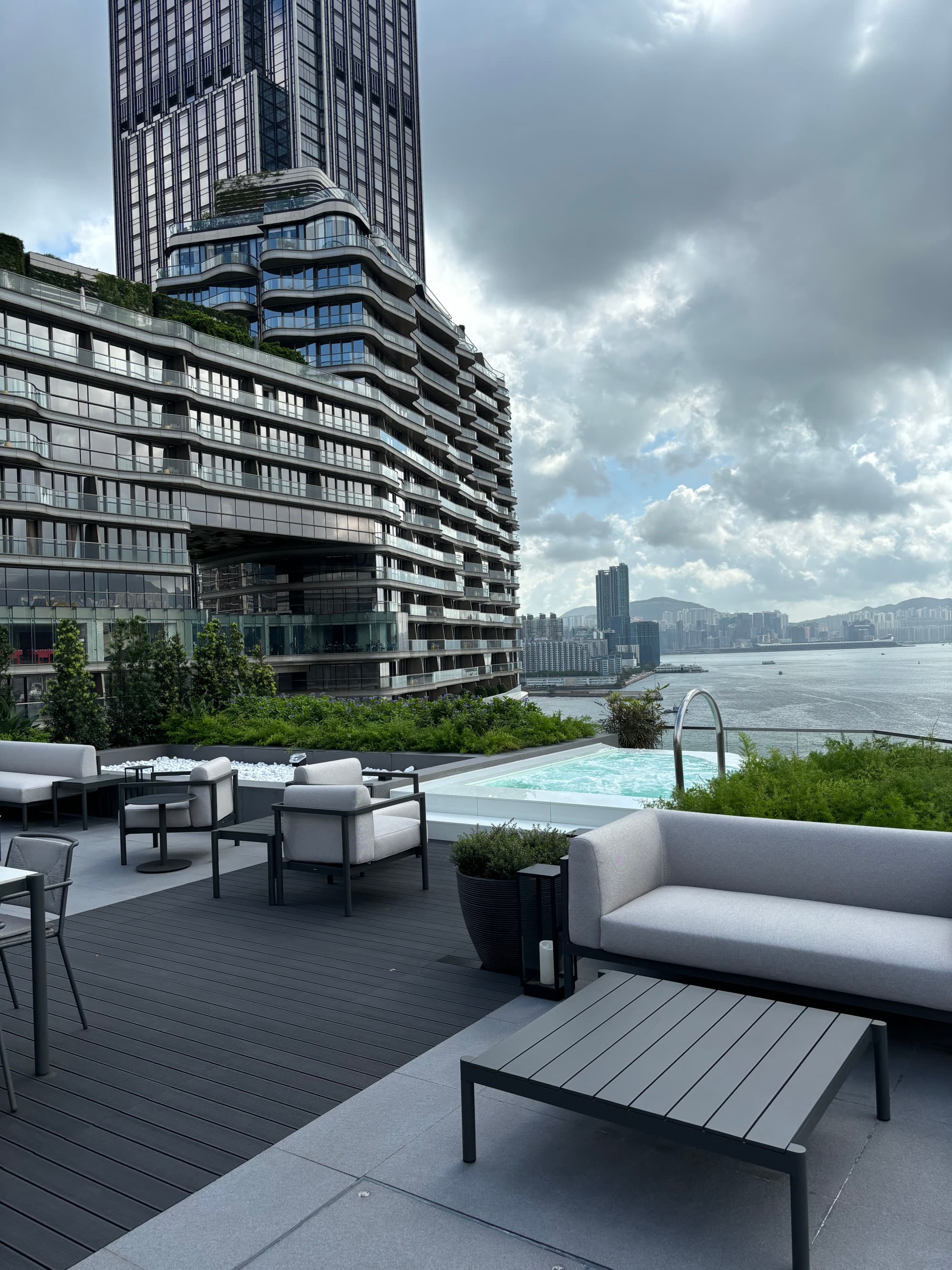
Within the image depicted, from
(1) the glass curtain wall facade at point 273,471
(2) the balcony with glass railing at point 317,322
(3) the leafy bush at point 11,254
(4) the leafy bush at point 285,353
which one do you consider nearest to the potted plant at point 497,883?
(1) the glass curtain wall facade at point 273,471

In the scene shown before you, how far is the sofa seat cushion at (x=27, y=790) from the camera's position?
10.3 metres

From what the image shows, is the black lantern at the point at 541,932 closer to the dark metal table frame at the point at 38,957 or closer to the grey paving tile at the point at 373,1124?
the grey paving tile at the point at 373,1124

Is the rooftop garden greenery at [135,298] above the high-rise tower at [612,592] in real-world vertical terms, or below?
above

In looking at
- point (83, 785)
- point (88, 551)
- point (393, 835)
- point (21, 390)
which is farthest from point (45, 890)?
point (88, 551)

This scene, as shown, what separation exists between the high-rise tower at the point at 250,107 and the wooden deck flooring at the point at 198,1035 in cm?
8838

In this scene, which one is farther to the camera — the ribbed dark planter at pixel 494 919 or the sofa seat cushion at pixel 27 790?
the sofa seat cushion at pixel 27 790

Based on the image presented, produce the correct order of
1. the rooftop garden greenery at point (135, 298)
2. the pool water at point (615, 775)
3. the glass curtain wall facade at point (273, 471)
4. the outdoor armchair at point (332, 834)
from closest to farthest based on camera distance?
the outdoor armchair at point (332, 834), the pool water at point (615, 775), the glass curtain wall facade at point (273, 471), the rooftop garden greenery at point (135, 298)

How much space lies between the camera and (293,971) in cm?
530

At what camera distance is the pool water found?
10617 mm

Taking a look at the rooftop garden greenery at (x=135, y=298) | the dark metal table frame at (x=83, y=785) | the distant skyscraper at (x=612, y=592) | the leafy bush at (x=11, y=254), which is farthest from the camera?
Result: the distant skyscraper at (x=612, y=592)

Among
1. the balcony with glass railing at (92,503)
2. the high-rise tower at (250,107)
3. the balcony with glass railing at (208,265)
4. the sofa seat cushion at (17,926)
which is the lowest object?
the sofa seat cushion at (17,926)

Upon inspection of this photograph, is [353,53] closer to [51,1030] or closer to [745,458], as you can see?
[745,458]

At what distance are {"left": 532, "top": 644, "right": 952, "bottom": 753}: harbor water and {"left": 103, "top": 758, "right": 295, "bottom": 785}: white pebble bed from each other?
6017 millimetres

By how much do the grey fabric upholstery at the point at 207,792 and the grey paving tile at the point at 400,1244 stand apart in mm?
6113
